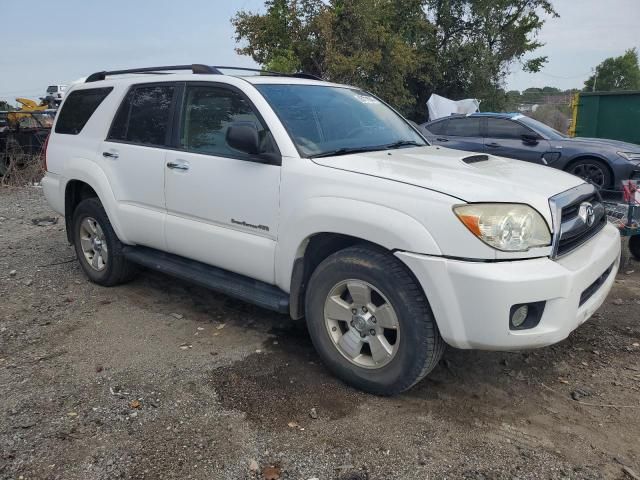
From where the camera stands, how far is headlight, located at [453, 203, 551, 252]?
265 centimetres

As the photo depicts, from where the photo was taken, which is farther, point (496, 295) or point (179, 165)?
point (179, 165)

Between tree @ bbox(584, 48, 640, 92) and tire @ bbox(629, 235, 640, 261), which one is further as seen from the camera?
tree @ bbox(584, 48, 640, 92)

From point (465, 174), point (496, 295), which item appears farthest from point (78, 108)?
point (496, 295)

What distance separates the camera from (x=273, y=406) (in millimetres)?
3062

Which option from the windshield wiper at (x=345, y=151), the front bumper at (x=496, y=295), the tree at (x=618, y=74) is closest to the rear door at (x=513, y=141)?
the windshield wiper at (x=345, y=151)

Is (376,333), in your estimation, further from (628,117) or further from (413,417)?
(628,117)

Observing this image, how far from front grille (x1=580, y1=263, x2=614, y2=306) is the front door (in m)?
1.78

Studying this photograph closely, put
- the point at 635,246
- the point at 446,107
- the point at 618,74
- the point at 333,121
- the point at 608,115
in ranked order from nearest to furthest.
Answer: the point at 333,121
the point at 635,246
the point at 608,115
the point at 446,107
the point at 618,74

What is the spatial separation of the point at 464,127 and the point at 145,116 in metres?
7.17

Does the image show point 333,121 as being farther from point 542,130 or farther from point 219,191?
point 542,130

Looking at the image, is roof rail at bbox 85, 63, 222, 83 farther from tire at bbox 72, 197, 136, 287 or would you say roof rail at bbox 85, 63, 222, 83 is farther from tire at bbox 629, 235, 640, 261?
tire at bbox 629, 235, 640, 261

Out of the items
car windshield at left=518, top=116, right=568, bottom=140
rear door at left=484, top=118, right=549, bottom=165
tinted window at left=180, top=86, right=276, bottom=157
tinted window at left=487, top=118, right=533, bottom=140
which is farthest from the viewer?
tinted window at left=487, top=118, right=533, bottom=140

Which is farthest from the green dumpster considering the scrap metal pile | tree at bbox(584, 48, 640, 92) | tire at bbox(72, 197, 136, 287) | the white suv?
tree at bbox(584, 48, 640, 92)

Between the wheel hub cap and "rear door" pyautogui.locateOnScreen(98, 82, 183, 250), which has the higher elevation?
"rear door" pyautogui.locateOnScreen(98, 82, 183, 250)
